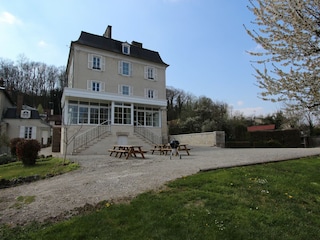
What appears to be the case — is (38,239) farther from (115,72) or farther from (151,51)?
(151,51)

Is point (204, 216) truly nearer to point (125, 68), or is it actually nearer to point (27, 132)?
point (125, 68)

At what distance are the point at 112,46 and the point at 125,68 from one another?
8.70ft

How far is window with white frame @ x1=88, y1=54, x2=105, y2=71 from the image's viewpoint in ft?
69.7

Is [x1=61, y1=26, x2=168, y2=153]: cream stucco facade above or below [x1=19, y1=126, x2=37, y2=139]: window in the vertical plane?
above

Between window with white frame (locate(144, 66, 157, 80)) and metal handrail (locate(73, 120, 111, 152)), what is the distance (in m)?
8.79

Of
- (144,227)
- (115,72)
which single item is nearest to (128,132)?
(115,72)

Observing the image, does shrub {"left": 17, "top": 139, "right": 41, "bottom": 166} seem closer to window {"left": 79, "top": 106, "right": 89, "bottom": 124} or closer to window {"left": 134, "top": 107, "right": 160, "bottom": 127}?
window {"left": 79, "top": 106, "right": 89, "bottom": 124}

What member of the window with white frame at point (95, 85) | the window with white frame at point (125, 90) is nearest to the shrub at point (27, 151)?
the window with white frame at point (95, 85)

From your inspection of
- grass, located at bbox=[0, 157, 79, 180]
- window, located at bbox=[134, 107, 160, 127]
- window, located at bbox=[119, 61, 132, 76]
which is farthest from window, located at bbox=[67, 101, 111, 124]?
grass, located at bbox=[0, 157, 79, 180]

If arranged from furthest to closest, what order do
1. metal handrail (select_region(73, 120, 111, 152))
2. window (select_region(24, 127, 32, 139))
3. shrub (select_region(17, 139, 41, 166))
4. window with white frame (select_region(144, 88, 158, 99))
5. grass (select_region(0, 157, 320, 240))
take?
window (select_region(24, 127, 32, 139))
window with white frame (select_region(144, 88, 158, 99))
metal handrail (select_region(73, 120, 111, 152))
shrub (select_region(17, 139, 41, 166))
grass (select_region(0, 157, 320, 240))

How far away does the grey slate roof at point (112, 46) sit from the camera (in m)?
21.8

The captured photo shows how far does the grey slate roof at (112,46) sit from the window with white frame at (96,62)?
934 millimetres

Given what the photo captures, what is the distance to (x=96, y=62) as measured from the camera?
856 inches

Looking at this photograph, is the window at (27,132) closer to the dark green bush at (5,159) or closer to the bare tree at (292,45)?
the dark green bush at (5,159)
